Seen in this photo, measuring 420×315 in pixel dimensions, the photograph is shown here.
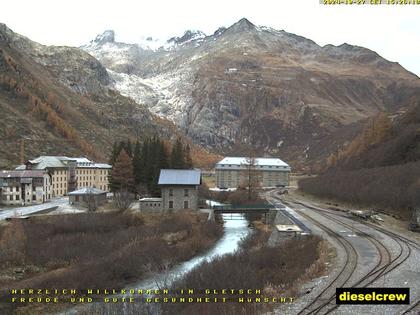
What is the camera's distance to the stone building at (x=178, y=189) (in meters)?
63.5

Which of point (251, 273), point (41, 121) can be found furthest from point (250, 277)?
point (41, 121)

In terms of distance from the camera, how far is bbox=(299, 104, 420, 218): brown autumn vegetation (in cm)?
5453

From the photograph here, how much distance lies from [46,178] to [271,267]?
54264 millimetres

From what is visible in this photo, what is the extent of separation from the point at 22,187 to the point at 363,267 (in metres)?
60.1

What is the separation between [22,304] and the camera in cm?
3034

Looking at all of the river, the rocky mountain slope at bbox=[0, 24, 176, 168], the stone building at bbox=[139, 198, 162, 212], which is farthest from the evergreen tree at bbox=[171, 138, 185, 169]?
the rocky mountain slope at bbox=[0, 24, 176, 168]

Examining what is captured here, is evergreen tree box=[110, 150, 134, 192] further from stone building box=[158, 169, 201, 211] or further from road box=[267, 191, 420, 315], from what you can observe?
road box=[267, 191, 420, 315]

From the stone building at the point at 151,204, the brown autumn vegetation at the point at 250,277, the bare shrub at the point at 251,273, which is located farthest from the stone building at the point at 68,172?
the brown autumn vegetation at the point at 250,277

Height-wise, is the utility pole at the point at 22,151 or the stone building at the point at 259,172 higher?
the utility pole at the point at 22,151

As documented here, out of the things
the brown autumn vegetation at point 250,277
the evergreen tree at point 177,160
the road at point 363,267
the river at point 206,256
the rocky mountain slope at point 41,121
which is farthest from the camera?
the rocky mountain slope at point 41,121

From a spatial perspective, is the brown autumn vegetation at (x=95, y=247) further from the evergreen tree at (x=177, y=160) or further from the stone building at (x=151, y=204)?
the evergreen tree at (x=177, y=160)

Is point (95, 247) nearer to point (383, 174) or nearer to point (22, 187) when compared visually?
point (22, 187)

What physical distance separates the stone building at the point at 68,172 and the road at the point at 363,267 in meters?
56.3

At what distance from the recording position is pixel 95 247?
149 ft
